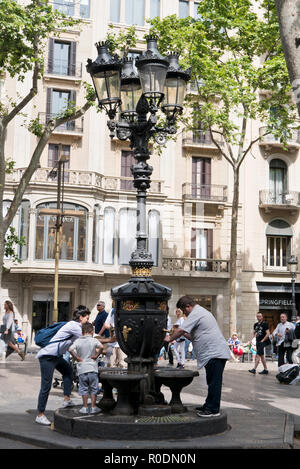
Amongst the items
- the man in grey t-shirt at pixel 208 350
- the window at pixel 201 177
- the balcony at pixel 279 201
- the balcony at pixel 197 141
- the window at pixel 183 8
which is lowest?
the man in grey t-shirt at pixel 208 350

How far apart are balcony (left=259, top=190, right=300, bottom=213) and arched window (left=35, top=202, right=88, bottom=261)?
32.5ft

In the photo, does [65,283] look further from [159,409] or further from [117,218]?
[159,409]

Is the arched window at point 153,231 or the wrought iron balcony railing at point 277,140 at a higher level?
the wrought iron balcony railing at point 277,140

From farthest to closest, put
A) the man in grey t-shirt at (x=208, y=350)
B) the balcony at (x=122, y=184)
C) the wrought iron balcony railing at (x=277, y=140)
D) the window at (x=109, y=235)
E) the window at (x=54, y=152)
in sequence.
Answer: the wrought iron balcony railing at (x=277, y=140) → the balcony at (x=122, y=184) → the window at (x=54, y=152) → the window at (x=109, y=235) → the man in grey t-shirt at (x=208, y=350)

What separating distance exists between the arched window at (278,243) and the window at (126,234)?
7771 millimetres

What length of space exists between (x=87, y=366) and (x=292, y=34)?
4831 mm

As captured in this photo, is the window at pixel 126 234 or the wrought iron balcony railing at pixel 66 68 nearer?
the window at pixel 126 234

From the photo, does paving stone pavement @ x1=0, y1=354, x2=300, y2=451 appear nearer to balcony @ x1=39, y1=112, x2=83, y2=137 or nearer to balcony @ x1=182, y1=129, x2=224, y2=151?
balcony @ x1=39, y1=112, x2=83, y2=137

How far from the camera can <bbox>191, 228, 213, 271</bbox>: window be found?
33656 millimetres

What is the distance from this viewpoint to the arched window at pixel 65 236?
101 ft

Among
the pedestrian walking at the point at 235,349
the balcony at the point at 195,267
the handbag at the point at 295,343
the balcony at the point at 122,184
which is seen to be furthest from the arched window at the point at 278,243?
the handbag at the point at 295,343

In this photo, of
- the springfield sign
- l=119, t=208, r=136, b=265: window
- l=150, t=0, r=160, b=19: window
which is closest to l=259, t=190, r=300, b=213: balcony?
the springfield sign

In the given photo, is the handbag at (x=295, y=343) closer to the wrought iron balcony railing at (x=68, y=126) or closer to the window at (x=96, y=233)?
the window at (x=96, y=233)
